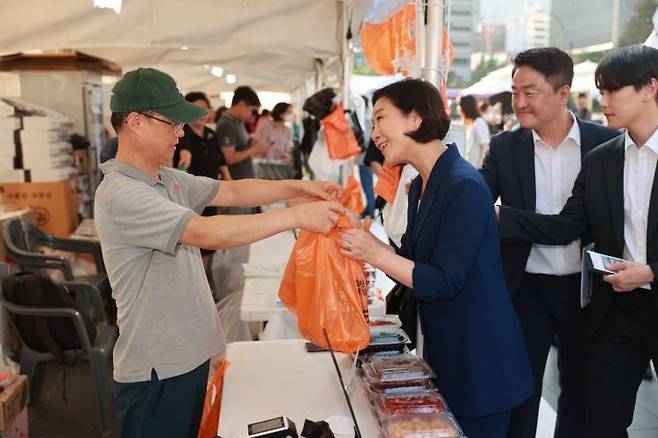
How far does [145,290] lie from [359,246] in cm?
65

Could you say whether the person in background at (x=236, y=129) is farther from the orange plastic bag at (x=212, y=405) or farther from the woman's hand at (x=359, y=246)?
the woman's hand at (x=359, y=246)

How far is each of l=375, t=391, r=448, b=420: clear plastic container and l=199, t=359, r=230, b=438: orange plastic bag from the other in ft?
1.75

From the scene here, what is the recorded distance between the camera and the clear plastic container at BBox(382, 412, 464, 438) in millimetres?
1373

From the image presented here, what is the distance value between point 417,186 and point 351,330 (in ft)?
1.76

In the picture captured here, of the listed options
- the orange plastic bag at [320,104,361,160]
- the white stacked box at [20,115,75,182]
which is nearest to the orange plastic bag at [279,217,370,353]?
the orange plastic bag at [320,104,361,160]

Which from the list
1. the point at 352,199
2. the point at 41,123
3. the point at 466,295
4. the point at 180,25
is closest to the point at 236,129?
the point at 41,123

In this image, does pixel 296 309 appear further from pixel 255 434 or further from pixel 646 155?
pixel 646 155

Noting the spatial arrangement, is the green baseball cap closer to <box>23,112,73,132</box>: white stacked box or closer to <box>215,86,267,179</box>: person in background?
<box>23,112,73,132</box>: white stacked box

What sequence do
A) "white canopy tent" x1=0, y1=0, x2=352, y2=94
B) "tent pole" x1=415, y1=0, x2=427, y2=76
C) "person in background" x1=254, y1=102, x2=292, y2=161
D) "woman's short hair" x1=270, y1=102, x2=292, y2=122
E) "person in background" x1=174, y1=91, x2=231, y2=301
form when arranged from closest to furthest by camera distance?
"tent pole" x1=415, y1=0, x2=427, y2=76
"white canopy tent" x1=0, y1=0, x2=352, y2=94
"person in background" x1=174, y1=91, x2=231, y2=301
"woman's short hair" x1=270, y1=102, x2=292, y2=122
"person in background" x1=254, y1=102, x2=292, y2=161

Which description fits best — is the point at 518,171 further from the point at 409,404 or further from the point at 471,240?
the point at 409,404

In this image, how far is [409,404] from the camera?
153 cm

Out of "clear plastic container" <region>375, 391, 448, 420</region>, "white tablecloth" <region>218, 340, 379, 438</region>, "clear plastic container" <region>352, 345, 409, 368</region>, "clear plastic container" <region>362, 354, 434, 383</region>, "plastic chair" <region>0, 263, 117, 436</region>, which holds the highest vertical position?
"clear plastic container" <region>362, 354, 434, 383</region>

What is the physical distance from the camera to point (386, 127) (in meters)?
1.72

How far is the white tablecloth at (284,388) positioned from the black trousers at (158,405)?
131 millimetres
